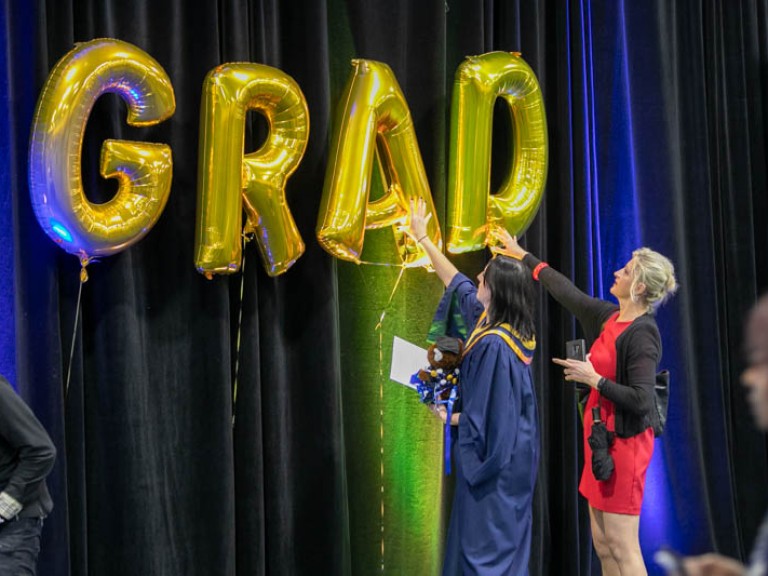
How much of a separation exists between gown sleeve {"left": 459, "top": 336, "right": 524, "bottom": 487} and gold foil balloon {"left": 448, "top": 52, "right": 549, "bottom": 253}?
697 mm

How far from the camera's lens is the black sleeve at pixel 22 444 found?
109 inches

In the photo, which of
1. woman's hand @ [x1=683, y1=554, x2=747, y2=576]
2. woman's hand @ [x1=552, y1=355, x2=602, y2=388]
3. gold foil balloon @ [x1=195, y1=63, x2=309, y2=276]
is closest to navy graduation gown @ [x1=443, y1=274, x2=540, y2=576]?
woman's hand @ [x1=552, y1=355, x2=602, y2=388]

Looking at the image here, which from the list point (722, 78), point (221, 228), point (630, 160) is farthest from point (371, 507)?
point (722, 78)

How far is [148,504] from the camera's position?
356 centimetres

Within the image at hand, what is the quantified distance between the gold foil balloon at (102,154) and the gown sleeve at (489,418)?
122 centimetres

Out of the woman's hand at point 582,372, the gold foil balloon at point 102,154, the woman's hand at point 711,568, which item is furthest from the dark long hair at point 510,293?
the woman's hand at point 711,568

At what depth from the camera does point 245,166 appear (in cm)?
352

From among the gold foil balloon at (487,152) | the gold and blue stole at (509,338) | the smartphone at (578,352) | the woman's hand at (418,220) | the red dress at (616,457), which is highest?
the gold foil balloon at (487,152)

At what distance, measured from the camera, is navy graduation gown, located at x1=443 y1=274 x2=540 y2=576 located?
3346 millimetres

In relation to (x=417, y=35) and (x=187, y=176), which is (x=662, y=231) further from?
(x=187, y=176)

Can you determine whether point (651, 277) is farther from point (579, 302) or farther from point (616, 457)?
point (616, 457)

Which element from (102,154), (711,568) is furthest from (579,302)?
(711,568)

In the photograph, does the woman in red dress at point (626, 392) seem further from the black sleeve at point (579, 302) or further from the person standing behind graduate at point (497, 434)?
the person standing behind graduate at point (497, 434)

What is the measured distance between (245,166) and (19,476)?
4.27 feet
